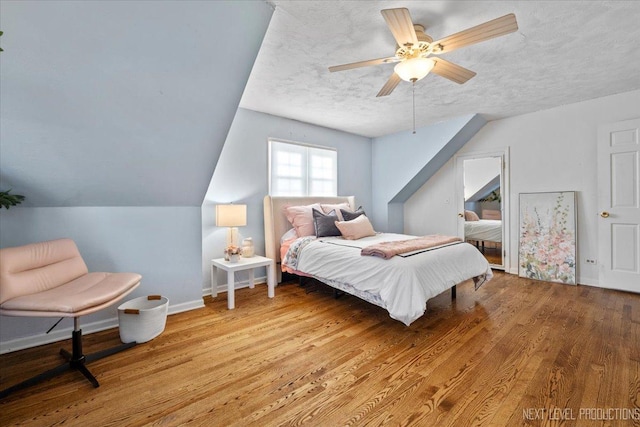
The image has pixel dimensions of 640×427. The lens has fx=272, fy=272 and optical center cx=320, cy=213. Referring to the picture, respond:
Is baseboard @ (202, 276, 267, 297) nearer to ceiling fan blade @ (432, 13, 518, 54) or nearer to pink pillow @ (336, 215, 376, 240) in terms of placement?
pink pillow @ (336, 215, 376, 240)

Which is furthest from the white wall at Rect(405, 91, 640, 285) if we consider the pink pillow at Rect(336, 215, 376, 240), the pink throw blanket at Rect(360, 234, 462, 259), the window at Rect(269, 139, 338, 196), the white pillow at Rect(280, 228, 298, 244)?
the white pillow at Rect(280, 228, 298, 244)

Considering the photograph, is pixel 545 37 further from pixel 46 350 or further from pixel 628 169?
pixel 46 350

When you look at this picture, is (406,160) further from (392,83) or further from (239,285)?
(239,285)

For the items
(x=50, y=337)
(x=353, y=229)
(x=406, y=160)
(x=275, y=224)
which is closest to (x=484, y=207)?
(x=406, y=160)

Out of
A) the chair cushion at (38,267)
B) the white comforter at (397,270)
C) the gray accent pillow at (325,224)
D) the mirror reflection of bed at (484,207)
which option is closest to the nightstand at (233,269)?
the white comforter at (397,270)

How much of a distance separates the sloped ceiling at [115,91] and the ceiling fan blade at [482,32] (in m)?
1.19

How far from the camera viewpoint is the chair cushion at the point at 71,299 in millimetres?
1581

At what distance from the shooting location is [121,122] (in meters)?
2.04

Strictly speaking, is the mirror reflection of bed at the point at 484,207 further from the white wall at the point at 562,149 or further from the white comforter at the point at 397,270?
the white comforter at the point at 397,270

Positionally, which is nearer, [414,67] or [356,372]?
[356,372]

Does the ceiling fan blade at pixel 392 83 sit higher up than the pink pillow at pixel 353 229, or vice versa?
the ceiling fan blade at pixel 392 83

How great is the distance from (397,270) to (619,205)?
10.5 ft

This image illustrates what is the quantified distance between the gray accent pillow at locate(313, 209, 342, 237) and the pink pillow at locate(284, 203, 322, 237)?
10cm

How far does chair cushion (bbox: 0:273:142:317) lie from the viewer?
1.58m
